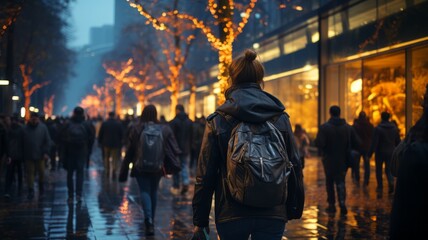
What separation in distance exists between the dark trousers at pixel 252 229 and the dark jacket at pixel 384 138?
432 inches

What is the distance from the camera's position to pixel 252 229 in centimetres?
380

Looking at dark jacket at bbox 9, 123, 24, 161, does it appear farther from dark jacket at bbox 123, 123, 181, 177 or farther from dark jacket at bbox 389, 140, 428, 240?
dark jacket at bbox 389, 140, 428, 240

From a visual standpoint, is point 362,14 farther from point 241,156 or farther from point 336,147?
point 241,156

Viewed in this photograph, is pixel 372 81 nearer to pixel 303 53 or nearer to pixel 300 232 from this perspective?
pixel 303 53

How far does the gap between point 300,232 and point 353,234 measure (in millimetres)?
708

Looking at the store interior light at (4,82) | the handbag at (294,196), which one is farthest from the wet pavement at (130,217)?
the handbag at (294,196)

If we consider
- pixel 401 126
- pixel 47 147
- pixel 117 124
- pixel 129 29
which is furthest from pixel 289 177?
pixel 129 29

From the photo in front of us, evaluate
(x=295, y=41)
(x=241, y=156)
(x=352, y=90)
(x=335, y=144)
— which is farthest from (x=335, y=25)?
(x=241, y=156)

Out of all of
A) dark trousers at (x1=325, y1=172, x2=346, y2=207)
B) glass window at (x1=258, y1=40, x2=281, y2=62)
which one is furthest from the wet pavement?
glass window at (x1=258, y1=40, x2=281, y2=62)

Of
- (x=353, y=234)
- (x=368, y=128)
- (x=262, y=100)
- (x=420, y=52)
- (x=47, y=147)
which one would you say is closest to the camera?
(x=262, y=100)

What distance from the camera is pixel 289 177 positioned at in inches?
157

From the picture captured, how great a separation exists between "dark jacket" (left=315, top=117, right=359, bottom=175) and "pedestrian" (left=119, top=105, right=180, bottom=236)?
3.04 m

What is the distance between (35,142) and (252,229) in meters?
9.99

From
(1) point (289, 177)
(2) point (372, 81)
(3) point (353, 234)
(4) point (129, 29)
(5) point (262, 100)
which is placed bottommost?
(3) point (353, 234)
